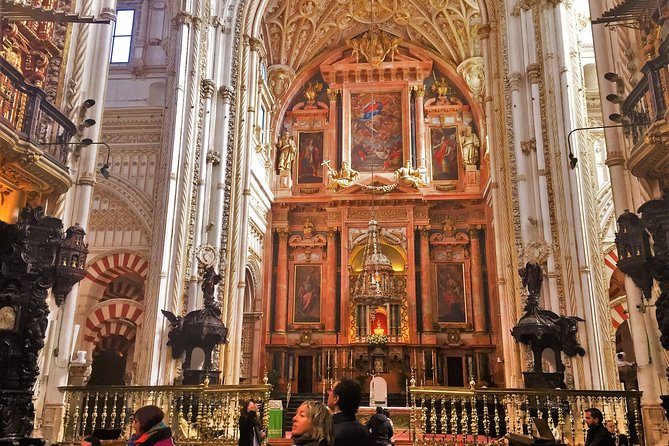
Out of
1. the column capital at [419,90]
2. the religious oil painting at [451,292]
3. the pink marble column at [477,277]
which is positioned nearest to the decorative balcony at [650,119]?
the pink marble column at [477,277]

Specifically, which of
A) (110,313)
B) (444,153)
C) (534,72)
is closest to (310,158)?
(444,153)

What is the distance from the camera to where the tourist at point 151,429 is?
3.67m

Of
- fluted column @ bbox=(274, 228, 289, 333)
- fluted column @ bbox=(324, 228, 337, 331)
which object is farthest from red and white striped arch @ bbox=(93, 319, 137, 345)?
fluted column @ bbox=(324, 228, 337, 331)

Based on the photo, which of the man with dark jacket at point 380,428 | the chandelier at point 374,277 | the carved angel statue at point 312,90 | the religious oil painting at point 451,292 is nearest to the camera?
the man with dark jacket at point 380,428

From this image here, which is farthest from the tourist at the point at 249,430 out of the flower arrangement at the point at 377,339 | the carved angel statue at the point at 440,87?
the carved angel statue at the point at 440,87

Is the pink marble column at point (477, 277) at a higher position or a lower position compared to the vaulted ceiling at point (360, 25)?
lower

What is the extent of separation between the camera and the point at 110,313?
16.4 metres

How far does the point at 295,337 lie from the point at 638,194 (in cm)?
1642

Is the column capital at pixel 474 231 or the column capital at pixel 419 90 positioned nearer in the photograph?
the column capital at pixel 474 231

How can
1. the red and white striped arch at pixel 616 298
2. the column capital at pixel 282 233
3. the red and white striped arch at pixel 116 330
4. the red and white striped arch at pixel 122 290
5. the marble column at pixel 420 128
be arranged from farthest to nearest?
the marble column at pixel 420 128 → the column capital at pixel 282 233 → the red and white striped arch at pixel 122 290 → the red and white striped arch at pixel 116 330 → the red and white striped arch at pixel 616 298

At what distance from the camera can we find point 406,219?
2403 centimetres

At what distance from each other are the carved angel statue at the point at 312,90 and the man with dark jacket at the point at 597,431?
21710mm

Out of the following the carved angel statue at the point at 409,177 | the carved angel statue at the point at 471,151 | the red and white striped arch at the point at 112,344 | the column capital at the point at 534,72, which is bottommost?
the red and white striped arch at the point at 112,344

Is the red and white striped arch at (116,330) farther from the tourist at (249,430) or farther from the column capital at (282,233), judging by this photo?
the tourist at (249,430)
